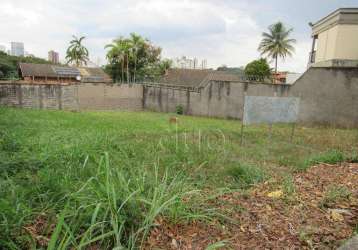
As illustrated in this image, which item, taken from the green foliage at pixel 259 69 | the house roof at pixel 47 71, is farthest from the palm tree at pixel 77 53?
the green foliage at pixel 259 69

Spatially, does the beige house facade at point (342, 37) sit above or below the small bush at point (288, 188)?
above

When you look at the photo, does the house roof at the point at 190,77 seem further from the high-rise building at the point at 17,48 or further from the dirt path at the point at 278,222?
the high-rise building at the point at 17,48

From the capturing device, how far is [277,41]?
28.5 metres

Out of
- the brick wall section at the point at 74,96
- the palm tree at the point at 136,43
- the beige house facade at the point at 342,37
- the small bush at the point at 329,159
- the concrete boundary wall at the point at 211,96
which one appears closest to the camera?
the small bush at the point at 329,159

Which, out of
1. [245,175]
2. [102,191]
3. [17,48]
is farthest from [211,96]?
[17,48]

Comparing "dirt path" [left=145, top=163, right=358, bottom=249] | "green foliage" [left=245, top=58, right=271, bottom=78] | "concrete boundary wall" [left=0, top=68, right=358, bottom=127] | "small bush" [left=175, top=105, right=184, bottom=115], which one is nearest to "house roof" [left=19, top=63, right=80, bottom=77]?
"concrete boundary wall" [left=0, top=68, right=358, bottom=127]

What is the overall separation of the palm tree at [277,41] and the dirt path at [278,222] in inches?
1126

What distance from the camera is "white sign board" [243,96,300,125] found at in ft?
19.6

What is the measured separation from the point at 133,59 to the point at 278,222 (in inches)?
1030

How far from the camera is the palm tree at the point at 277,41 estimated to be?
28.3m

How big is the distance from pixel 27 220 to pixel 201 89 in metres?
12.3

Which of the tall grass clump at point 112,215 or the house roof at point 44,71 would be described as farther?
the house roof at point 44,71

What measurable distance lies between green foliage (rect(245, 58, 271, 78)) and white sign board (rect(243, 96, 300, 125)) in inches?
735

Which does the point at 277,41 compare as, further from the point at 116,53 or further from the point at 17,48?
the point at 17,48
